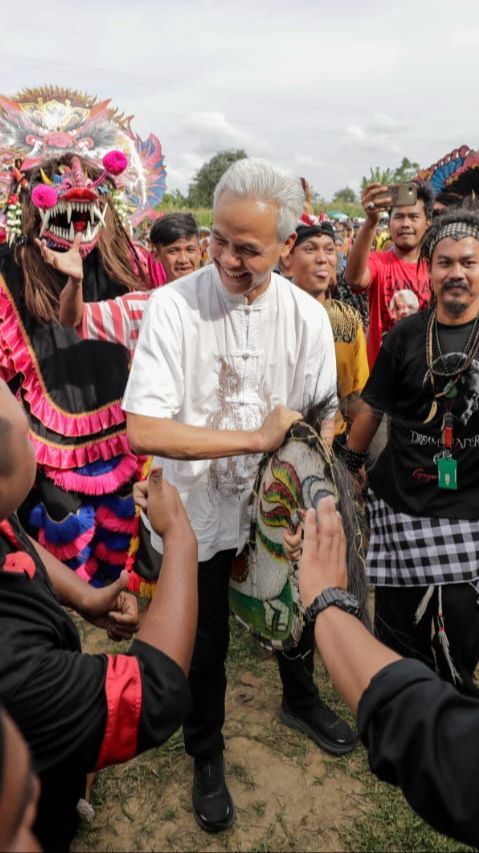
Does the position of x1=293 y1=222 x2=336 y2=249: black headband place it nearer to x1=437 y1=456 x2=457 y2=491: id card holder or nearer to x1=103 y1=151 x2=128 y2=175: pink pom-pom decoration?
x1=103 y1=151 x2=128 y2=175: pink pom-pom decoration

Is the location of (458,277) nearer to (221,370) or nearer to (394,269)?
(221,370)

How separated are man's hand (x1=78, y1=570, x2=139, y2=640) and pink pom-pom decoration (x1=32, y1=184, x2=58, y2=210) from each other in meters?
2.00

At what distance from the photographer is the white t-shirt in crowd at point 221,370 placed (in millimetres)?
1917

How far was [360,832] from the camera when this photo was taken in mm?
2170

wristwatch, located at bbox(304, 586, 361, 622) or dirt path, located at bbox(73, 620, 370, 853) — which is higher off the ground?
wristwatch, located at bbox(304, 586, 361, 622)

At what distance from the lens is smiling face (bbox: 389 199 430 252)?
3.87 meters

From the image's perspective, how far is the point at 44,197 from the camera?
295 centimetres

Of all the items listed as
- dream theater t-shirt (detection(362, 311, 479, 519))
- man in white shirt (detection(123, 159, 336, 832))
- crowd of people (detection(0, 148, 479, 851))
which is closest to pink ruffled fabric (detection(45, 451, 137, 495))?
crowd of people (detection(0, 148, 479, 851))

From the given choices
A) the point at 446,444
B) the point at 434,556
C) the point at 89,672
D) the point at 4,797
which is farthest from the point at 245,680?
the point at 4,797

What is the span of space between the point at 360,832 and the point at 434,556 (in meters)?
1.00

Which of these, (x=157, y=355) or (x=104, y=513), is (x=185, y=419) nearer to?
(x=157, y=355)

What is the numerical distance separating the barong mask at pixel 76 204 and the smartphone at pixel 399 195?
139cm

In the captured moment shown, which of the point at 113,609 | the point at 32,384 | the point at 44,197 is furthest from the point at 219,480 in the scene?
the point at 44,197

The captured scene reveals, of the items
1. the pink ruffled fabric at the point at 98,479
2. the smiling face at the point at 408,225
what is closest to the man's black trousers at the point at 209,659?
the pink ruffled fabric at the point at 98,479
